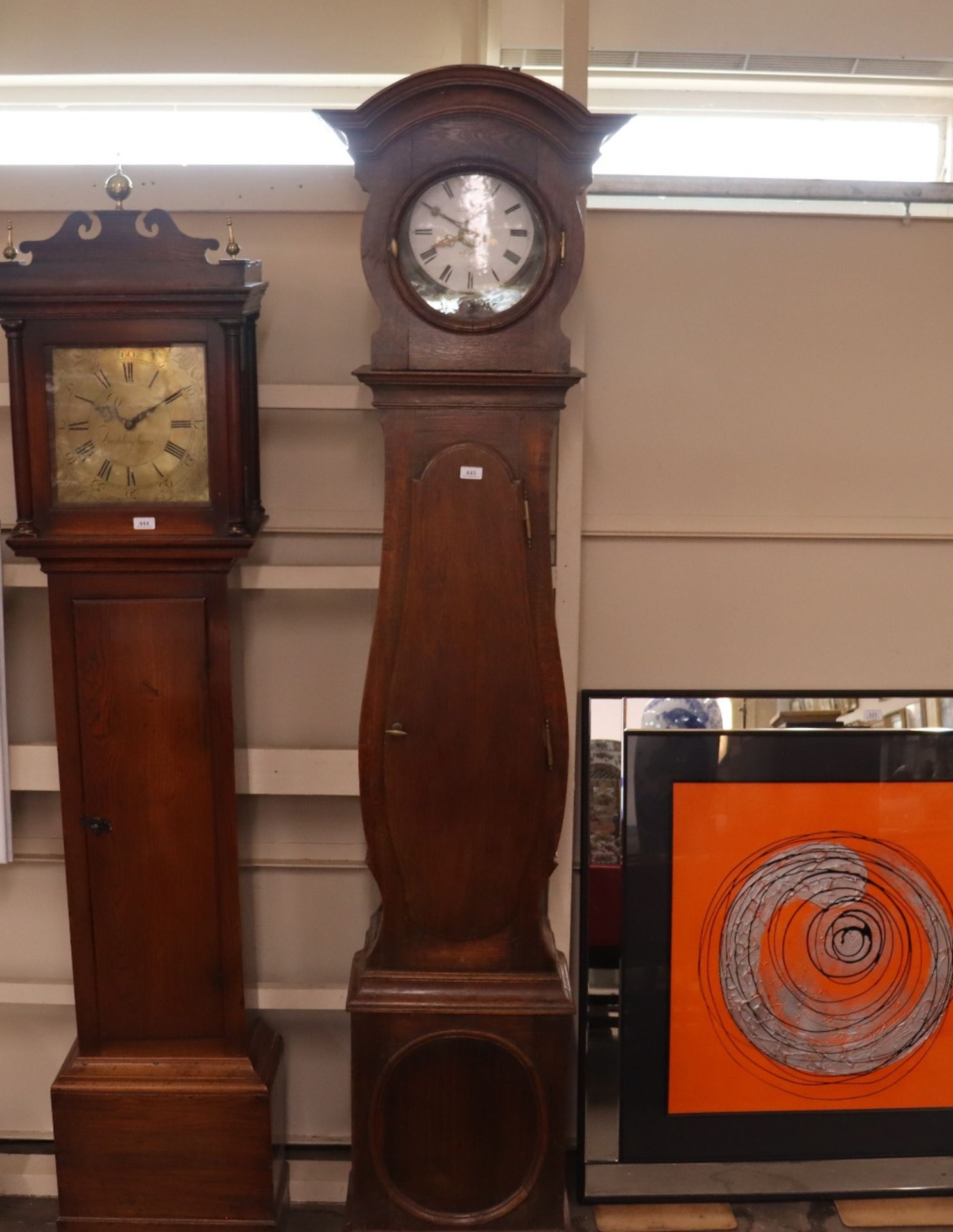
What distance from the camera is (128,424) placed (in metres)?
1.92

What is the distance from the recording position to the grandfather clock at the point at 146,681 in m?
1.88

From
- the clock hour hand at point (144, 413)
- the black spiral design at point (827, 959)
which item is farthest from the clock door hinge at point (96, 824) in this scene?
the black spiral design at point (827, 959)

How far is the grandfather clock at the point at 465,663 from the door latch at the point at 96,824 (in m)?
0.53

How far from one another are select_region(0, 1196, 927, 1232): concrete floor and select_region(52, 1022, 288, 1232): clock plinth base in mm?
203

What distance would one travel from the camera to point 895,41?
2354 mm

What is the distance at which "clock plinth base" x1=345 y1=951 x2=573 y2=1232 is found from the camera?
196 cm

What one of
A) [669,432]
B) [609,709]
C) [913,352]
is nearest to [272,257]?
[669,432]

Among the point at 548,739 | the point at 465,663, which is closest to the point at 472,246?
the point at 465,663

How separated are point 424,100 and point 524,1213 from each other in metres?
2.02

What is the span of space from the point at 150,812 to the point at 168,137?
61.1 inches

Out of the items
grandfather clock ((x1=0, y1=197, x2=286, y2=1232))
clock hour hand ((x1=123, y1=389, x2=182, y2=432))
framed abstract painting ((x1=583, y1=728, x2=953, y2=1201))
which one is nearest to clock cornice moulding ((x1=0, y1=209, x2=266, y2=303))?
grandfather clock ((x1=0, y1=197, x2=286, y2=1232))

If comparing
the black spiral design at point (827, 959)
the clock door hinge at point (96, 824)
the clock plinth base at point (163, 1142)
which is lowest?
the clock plinth base at point (163, 1142)

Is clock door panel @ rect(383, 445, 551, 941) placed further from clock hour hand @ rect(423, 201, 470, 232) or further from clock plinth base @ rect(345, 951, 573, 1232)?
clock hour hand @ rect(423, 201, 470, 232)

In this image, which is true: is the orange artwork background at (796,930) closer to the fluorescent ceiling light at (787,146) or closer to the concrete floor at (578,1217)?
the concrete floor at (578,1217)
